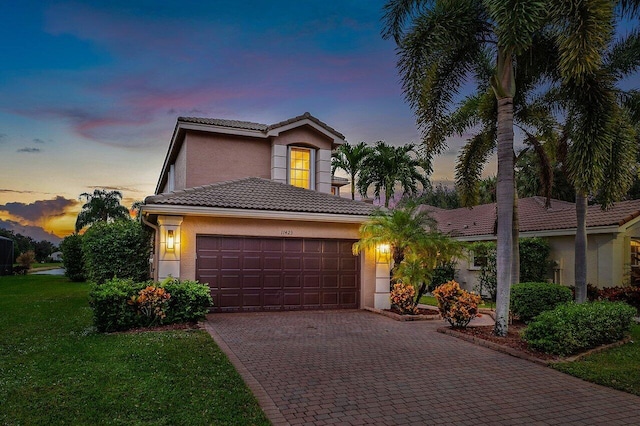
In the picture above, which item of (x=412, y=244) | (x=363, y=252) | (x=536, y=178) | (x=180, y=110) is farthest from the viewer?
(x=536, y=178)

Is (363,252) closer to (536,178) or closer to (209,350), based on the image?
(209,350)

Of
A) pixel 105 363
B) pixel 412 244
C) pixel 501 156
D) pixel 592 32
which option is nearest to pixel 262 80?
Result: pixel 412 244

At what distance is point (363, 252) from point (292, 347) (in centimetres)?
632

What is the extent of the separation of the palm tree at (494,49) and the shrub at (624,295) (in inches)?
276

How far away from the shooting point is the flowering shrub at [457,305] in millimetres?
10641

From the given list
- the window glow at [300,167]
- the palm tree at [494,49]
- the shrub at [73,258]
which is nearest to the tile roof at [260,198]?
the window glow at [300,167]

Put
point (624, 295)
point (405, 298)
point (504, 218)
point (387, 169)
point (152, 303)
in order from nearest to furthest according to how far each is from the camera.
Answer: point (504, 218), point (152, 303), point (405, 298), point (624, 295), point (387, 169)

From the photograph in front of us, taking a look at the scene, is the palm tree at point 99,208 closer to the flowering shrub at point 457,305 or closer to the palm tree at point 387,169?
the palm tree at point 387,169

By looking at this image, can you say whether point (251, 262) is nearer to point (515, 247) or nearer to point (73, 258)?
point (515, 247)

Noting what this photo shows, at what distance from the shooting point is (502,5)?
8.80m

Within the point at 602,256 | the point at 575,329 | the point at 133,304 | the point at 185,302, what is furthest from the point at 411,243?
the point at 602,256

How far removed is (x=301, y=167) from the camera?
1725 cm

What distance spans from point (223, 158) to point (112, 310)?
7843mm

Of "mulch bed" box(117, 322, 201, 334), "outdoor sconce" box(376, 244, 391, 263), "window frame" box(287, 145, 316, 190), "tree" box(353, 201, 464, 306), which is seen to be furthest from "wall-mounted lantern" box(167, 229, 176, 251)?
"outdoor sconce" box(376, 244, 391, 263)
